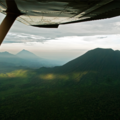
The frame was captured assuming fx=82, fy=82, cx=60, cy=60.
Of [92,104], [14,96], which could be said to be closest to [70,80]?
A: [92,104]

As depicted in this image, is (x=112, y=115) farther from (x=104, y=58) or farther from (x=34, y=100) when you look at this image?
(x=104, y=58)

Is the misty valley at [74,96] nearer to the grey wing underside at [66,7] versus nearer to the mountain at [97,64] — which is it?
the mountain at [97,64]

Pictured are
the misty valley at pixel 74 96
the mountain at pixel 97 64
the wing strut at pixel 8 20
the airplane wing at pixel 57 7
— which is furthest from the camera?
the mountain at pixel 97 64

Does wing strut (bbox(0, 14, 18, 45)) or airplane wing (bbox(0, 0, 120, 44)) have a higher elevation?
airplane wing (bbox(0, 0, 120, 44))

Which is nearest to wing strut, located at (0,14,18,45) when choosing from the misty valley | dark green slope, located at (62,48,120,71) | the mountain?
the misty valley

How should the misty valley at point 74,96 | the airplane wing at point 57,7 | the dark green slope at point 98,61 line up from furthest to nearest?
the dark green slope at point 98,61
the misty valley at point 74,96
the airplane wing at point 57,7

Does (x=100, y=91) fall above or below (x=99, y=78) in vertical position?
below

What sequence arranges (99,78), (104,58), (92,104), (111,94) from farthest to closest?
(104,58), (99,78), (111,94), (92,104)

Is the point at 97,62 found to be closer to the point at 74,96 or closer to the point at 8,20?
the point at 74,96

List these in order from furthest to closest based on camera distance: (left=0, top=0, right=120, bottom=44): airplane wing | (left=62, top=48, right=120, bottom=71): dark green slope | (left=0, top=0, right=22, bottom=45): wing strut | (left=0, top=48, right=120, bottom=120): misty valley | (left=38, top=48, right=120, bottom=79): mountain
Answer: (left=62, top=48, right=120, bottom=71): dark green slope, (left=38, top=48, right=120, bottom=79): mountain, (left=0, top=48, right=120, bottom=120): misty valley, (left=0, top=0, right=22, bottom=45): wing strut, (left=0, top=0, right=120, bottom=44): airplane wing

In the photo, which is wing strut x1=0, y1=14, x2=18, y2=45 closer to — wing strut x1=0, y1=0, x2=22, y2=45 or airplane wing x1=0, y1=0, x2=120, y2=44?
wing strut x1=0, y1=0, x2=22, y2=45

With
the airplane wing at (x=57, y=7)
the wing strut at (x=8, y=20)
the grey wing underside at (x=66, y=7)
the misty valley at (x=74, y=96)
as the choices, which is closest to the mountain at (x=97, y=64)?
the misty valley at (x=74, y=96)
